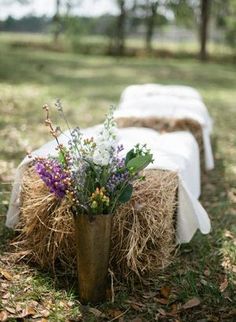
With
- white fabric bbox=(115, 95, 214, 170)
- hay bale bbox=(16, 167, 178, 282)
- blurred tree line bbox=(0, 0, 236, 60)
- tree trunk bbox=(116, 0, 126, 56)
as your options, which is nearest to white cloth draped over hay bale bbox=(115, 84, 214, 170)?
white fabric bbox=(115, 95, 214, 170)

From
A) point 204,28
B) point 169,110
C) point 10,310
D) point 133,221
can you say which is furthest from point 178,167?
point 204,28

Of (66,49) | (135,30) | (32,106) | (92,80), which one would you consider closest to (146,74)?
(92,80)

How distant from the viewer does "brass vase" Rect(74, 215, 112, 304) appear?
2387 millimetres

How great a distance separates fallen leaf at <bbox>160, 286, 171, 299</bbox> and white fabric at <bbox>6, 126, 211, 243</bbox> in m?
0.44

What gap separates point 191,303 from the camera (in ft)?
8.60

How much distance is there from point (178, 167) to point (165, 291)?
0.88 metres

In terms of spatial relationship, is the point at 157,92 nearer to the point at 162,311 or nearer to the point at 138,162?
the point at 138,162

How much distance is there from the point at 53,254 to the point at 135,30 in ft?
92.3

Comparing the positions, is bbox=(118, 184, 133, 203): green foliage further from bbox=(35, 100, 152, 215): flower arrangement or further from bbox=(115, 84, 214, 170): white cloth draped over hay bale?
bbox=(115, 84, 214, 170): white cloth draped over hay bale

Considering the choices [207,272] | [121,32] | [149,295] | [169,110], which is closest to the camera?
[149,295]

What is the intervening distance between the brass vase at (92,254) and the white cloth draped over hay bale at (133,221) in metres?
0.21

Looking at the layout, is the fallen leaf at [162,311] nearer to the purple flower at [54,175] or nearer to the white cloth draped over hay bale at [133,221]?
the white cloth draped over hay bale at [133,221]

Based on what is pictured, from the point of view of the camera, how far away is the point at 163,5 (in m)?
4.33

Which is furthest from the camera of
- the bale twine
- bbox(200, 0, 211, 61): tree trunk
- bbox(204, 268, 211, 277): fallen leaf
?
bbox(200, 0, 211, 61): tree trunk
